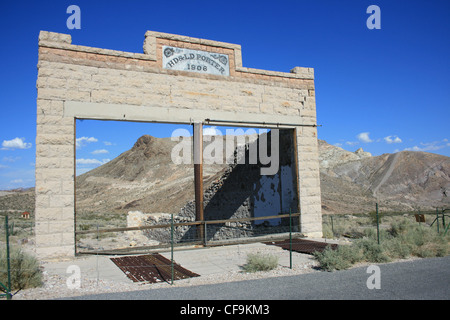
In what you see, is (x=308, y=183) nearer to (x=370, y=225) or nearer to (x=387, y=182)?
(x=370, y=225)

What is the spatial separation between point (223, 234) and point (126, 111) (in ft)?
37.7

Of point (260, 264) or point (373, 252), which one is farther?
point (373, 252)

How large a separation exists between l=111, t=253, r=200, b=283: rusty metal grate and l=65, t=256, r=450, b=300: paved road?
3.32 ft

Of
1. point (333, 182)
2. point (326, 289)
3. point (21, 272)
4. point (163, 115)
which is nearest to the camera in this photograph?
point (326, 289)

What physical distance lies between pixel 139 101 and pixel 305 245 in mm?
6727

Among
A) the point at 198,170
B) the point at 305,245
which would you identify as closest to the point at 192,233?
the point at 198,170

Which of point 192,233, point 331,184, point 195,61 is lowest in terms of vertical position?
point 192,233

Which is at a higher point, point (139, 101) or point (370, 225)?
point (139, 101)

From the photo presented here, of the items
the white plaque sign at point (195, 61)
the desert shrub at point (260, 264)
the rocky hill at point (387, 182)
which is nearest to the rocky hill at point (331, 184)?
the rocky hill at point (387, 182)

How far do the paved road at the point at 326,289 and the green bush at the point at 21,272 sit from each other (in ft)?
4.66

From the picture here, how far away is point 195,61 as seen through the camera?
11.3 metres
